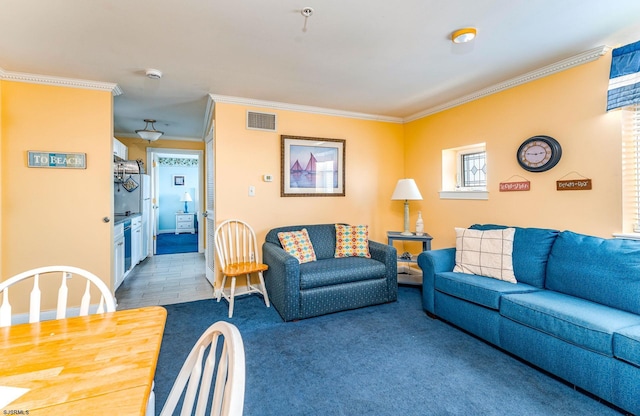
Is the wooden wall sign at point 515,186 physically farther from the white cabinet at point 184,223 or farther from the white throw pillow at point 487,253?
the white cabinet at point 184,223

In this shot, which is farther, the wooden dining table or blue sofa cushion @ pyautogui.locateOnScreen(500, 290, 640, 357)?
blue sofa cushion @ pyautogui.locateOnScreen(500, 290, 640, 357)

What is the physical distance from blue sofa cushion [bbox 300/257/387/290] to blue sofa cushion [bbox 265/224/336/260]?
0.65ft

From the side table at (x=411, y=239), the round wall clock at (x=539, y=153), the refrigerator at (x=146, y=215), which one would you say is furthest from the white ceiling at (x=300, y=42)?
the refrigerator at (x=146, y=215)

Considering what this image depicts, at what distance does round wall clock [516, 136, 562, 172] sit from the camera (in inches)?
105

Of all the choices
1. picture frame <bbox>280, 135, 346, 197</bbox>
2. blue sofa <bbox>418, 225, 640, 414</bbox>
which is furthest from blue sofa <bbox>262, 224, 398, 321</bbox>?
picture frame <bbox>280, 135, 346, 197</bbox>

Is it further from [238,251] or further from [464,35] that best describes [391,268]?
[464,35]

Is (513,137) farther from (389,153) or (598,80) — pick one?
(389,153)

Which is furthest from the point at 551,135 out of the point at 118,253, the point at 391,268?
the point at 118,253

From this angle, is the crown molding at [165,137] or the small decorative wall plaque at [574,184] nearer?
the small decorative wall plaque at [574,184]

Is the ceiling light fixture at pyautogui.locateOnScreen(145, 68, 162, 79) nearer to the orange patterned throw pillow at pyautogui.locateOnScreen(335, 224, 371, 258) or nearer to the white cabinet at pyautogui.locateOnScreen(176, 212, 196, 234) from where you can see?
the orange patterned throw pillow at pyautogui.locateOnScreen(335, 224, 371, 258)

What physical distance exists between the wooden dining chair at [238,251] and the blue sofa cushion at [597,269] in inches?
104

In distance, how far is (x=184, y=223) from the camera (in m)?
9.43

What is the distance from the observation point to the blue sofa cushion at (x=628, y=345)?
1541mm

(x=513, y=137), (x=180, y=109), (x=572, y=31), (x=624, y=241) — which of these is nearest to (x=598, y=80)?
(x=572, y=31)
